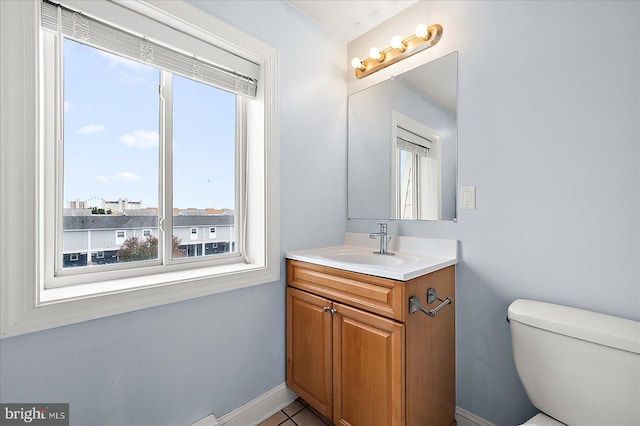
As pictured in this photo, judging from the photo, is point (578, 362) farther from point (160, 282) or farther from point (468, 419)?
point (160, 282)

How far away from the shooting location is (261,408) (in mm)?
1507

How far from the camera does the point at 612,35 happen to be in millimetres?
1060

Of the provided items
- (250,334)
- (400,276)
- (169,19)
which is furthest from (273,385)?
(169,19)

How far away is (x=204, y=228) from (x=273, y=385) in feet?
3.18

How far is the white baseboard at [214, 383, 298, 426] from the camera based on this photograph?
4.60ft

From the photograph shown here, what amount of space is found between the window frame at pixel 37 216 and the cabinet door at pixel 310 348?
28 centimetres

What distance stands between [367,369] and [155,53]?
1.68m

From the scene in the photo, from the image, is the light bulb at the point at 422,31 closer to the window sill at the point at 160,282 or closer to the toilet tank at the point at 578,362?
the toilet tank at the point at 578,362

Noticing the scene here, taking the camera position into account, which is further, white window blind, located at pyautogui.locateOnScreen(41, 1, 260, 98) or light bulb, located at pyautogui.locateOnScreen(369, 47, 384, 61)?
light bulb, located at pyautogui.locateOnScreen(369, 47, 384, 61)

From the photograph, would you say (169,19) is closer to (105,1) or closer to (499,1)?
(105,1)

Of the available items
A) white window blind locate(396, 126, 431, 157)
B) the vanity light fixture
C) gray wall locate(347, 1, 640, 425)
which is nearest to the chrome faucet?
gray wall locate(347, 1, 640, 425)

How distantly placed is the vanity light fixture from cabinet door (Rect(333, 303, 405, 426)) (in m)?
1.47

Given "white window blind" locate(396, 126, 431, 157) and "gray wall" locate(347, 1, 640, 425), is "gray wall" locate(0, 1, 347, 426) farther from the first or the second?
"gray wall" locate(347, 1, 640, 425)

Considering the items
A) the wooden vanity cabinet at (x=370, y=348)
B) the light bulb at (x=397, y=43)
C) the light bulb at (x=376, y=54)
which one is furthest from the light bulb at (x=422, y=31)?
the wooden vanity cabinet at (x=370, y=348)
